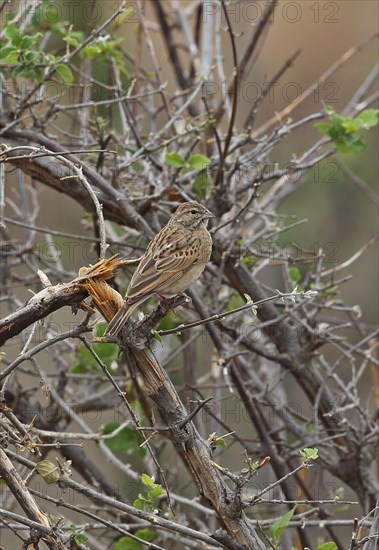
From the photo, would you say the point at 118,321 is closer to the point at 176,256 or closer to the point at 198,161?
the point at 176,256

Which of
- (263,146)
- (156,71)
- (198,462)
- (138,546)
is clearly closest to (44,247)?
(156,71)

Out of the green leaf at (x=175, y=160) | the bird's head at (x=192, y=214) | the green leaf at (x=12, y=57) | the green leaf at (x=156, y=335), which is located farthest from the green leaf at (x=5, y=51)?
the green leaf at (x=156, y=335)

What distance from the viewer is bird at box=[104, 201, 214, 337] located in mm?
4117

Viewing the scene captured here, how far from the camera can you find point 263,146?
16.7 feet

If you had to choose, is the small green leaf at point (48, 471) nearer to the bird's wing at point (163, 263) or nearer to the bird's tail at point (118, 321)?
the bird's tail at point (118, 321)

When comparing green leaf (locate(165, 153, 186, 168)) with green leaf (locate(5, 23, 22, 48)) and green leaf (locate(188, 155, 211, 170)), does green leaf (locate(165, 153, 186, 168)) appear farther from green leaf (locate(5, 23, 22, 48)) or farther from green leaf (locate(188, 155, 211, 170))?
green leaf (locate(5, 23, 22, 48))

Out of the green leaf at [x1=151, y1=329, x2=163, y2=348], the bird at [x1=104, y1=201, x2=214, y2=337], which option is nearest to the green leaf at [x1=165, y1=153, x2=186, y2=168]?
the bird at [x1=104, y1=201, x2=214, y2=337]

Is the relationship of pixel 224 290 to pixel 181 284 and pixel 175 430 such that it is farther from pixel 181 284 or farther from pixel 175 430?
pixel 175 430

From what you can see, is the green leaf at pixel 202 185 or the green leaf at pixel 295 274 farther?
the green leaf at pixel 295 274

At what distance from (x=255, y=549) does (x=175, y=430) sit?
557 mm

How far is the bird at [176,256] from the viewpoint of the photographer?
4.12m

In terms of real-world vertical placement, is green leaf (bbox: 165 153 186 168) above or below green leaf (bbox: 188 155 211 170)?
above

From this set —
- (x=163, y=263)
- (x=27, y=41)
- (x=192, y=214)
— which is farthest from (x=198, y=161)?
(x=27, y=41)

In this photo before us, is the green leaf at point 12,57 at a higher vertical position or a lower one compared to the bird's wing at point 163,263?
higher
